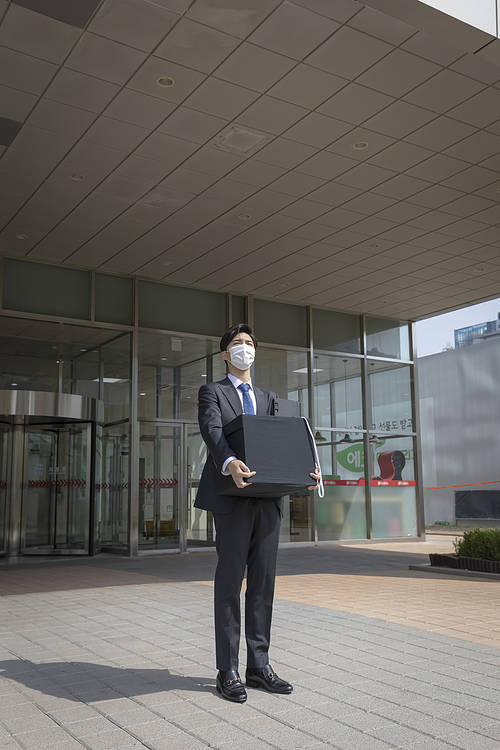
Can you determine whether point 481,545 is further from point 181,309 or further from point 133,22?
point 133,22

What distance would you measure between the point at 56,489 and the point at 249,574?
909 cm

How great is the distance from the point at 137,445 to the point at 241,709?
904 centimetres

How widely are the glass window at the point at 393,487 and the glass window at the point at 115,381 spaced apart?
537cm

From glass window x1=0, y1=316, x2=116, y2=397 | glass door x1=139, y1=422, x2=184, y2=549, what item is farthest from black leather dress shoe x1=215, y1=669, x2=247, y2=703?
glass door x1=139, y1=422, x2=184, y2=549

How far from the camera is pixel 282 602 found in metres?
6.41

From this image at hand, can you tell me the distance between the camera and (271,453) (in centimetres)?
332

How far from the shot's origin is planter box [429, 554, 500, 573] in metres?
8.30

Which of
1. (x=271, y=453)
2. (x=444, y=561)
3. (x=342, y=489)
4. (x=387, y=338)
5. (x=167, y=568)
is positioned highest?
(x=387, y=338)

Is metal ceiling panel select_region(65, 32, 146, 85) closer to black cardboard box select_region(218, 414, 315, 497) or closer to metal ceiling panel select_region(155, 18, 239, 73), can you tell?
metal ceiling panel select_region(155, 18, 239, 73)

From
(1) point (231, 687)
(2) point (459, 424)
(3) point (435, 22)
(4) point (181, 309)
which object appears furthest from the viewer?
(2) point (459, 424)

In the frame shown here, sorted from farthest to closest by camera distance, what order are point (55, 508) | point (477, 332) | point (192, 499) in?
point (477, 332)
point (192, 499)
point (55, 508)

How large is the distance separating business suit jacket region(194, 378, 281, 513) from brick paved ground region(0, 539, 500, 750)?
907mm

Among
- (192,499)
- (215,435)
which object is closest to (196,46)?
(215,435)

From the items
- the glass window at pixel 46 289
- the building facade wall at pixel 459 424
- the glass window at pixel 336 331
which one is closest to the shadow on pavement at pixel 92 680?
the glass window at pixel 46 289
